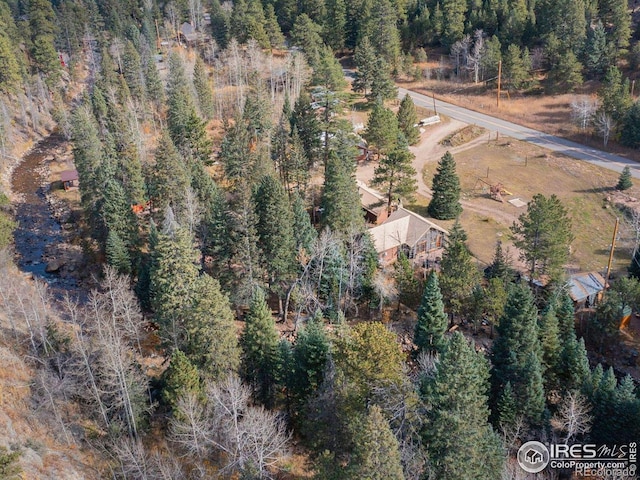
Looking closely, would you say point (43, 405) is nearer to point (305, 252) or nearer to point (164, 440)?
point (164, 440)

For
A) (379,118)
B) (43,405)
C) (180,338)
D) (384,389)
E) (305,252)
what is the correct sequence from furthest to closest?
(379,118) → (305,252) → (180,338) → (43,405) → (384,389)

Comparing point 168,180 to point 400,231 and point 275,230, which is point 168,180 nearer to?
point 275,230

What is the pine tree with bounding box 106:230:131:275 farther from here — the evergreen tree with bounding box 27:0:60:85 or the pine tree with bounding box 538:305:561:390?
the evergreen tree with bounding box 27:0:60:85

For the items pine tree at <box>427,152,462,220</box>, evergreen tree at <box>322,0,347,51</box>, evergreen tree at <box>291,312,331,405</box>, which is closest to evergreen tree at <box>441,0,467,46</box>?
evergreen tree at <box>322,0,347,51</box>

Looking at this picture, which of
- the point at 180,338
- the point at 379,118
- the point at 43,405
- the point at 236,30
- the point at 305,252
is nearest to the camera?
the point at 43,405

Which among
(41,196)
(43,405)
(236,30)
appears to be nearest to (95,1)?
(236,30)

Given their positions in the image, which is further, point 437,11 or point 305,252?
point 437,11

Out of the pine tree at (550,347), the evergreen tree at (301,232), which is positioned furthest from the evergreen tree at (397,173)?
the pine tree at (550,347)

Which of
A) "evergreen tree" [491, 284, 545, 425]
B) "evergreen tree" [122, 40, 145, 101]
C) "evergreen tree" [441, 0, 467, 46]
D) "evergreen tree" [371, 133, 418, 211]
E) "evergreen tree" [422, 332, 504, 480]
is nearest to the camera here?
"evergreen tree" [422, 332, 504, 480]
